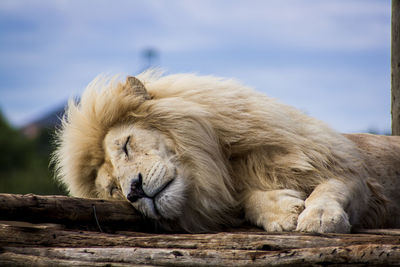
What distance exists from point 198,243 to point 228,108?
1029 mm

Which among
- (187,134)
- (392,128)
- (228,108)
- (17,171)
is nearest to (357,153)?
(228,108)

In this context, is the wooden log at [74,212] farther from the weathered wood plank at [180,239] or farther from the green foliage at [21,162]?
the green foliage at [21,162]

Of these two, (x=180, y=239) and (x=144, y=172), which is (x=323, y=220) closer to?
(x=180, y=239)

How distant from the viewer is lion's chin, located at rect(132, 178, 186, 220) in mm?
2752

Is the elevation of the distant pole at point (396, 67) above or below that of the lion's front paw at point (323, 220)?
above

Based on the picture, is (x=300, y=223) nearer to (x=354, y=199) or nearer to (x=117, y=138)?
(x=354, y=199)

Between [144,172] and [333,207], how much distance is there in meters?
0.93

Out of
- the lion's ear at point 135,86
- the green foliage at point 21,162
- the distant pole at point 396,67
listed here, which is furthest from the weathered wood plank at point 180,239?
the green foliage at point 21,162

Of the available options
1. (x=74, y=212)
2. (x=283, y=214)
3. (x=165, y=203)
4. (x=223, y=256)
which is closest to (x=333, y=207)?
(x=283, y=214)

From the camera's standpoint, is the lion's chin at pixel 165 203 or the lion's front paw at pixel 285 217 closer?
the lion's front paw at pixel 285 217

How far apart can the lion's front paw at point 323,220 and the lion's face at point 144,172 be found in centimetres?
65

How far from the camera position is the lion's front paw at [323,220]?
8.18ft

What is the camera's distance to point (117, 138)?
3.03 meters

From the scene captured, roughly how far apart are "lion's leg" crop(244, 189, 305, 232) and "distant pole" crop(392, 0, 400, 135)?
2431mm
